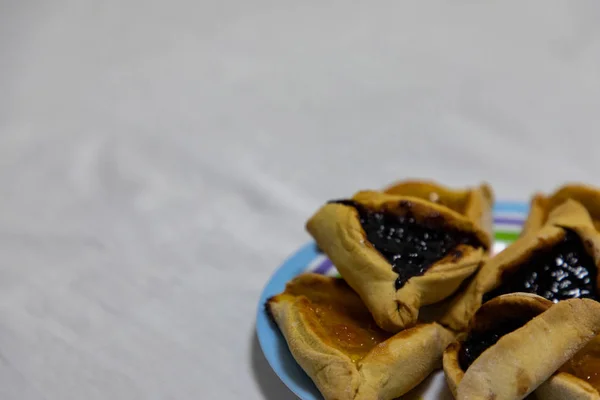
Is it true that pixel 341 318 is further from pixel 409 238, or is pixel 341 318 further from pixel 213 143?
pixel 213 143

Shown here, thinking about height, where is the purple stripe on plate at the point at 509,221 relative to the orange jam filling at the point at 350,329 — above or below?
above

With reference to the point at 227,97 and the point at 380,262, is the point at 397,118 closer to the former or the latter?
the point at 227,97

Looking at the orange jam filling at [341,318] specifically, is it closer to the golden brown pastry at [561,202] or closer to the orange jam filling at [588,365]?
the orange jam filling at [588,365]

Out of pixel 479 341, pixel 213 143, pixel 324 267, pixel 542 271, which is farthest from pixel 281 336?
pixel 213 143

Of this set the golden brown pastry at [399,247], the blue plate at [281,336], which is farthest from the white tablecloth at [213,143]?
the golden brown pastry at [399,247]

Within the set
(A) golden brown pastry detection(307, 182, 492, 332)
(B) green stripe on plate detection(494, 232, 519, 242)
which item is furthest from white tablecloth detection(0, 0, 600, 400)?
(B) green stripe on plate detection(494, 232, 519, 242)

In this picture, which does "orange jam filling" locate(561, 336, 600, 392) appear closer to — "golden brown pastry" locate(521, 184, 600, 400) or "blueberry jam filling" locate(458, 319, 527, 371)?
"golden brown pastry" locate(521, 184, 600, 400)
